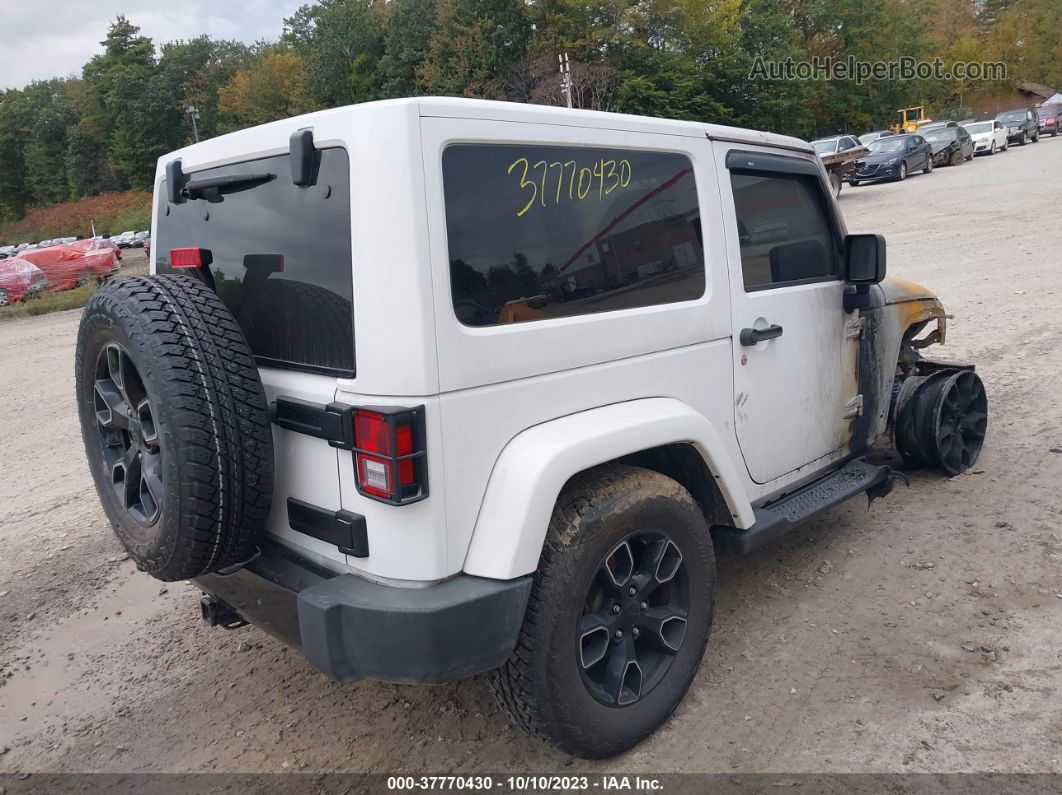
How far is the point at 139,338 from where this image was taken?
233 cm

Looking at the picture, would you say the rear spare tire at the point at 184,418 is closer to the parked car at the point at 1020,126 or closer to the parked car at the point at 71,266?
the parked car at the point at 71,266

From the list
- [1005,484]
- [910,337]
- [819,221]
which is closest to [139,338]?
[819,221]

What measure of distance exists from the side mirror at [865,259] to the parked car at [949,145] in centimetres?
2680

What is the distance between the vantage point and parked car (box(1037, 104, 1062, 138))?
129ft

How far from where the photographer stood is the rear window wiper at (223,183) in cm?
257

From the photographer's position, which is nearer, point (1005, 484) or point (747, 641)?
point (747, 641)

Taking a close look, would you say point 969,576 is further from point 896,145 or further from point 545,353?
point 896,145

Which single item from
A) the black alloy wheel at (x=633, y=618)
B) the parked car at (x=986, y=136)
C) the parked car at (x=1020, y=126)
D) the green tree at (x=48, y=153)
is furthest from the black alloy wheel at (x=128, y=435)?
the green tree at (x=48, y=153)

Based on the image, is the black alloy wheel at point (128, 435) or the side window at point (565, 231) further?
the black alloy wheel at point (128, 435)

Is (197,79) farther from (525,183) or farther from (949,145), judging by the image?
(525,183)

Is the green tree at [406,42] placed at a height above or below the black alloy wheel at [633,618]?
above

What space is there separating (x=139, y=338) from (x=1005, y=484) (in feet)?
15.2

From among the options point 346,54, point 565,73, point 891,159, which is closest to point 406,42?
point 346,54

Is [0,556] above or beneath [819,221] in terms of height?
beneath
